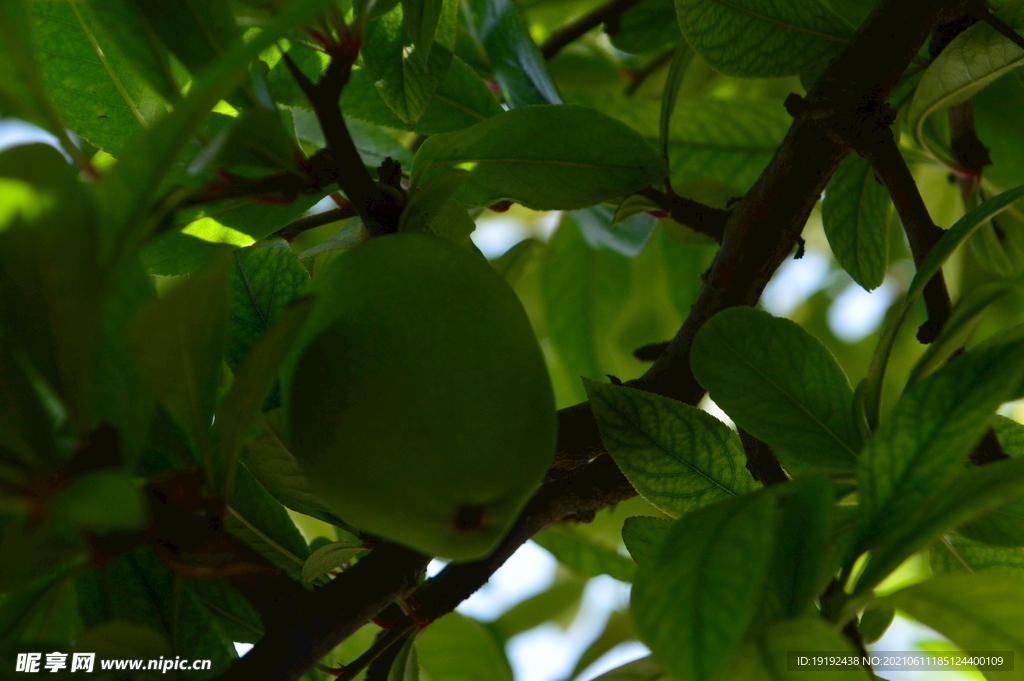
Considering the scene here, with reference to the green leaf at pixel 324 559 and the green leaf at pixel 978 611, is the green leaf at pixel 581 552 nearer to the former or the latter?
the green leaf at pixel 324 559

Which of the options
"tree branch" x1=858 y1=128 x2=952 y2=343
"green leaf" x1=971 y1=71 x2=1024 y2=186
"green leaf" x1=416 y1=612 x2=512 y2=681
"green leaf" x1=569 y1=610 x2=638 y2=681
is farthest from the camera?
"green leaf" x1=569 y1=610 x2=638 y2=681

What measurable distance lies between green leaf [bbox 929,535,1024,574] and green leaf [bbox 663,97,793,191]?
51cm

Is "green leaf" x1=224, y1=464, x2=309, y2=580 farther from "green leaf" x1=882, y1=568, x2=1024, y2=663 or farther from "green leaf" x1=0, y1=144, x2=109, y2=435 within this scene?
"green leaf" x1=882, y1=568, x2=1024, y2=663

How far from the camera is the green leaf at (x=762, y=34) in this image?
2.33 feet

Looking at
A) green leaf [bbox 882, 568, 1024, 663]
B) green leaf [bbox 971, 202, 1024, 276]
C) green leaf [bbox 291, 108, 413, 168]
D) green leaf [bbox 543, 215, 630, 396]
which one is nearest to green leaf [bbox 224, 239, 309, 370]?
green leaf [bbox 291, 108, 413, 168]

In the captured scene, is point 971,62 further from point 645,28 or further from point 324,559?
point 324,559

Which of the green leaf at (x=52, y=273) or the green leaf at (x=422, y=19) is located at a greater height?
the green leaf at (x=422, y=19)

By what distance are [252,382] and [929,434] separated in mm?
354

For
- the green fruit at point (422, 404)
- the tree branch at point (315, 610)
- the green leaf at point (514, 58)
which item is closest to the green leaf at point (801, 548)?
the green fruit at point (422, 404)

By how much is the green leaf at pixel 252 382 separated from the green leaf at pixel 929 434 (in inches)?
12.2

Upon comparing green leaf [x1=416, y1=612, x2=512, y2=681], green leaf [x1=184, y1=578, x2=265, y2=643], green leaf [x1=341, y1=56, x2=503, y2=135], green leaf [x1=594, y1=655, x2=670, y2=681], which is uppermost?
green leaf [x1=341, y1=56, x2=503, y2=135]

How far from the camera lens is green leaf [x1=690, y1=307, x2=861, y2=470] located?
564mm

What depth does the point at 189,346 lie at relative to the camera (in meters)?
0.42

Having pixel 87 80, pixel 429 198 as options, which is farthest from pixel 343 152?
pixel 87 80
